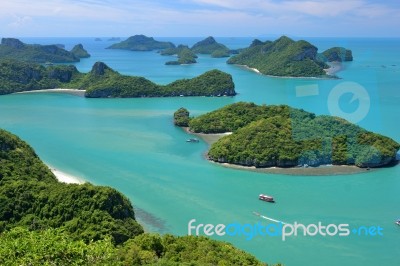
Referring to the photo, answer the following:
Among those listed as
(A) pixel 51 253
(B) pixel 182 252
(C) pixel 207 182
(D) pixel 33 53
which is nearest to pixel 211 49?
(D) pixel 33 53

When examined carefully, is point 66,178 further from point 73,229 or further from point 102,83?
point 102,83

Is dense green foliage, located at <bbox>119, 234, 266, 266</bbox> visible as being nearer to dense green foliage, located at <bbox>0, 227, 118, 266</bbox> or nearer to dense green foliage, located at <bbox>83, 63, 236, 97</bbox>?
dense green foliage, located at <bbox>0, 227, 118, 266</bbox>

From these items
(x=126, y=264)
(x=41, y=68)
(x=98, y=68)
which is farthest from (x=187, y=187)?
(x=41, y=68)

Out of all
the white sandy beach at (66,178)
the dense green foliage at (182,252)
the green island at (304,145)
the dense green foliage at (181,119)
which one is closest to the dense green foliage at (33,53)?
the dense green foliage at (181,119)

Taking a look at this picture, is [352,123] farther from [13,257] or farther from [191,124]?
[13,257]

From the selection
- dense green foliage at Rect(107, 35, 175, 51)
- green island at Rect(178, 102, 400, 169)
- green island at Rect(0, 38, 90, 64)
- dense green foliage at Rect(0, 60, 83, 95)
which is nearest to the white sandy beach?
green island at Rect(178, 102, 400, 169)

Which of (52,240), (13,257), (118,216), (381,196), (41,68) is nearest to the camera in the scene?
(13,257)

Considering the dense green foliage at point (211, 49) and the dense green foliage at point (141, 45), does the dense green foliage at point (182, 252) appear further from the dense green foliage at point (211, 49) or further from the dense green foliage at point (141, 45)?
the dense green foliage at point (141, 45)
